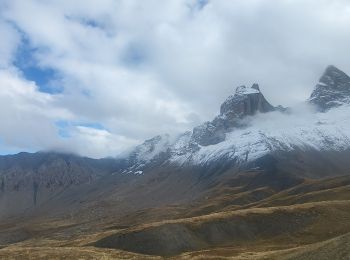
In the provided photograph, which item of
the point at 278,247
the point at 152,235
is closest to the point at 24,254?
the point at 152,235

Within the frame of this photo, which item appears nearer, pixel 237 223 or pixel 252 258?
pixel 252 258

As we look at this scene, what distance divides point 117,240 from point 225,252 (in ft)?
119

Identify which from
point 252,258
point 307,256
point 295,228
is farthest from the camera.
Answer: point 295,228

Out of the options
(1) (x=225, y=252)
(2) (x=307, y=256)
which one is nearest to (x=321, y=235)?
(1) (x=225, y=252)

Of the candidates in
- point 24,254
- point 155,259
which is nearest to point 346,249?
point 155,259

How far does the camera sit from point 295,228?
139000 mm

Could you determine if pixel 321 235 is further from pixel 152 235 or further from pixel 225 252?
pixel 152 235

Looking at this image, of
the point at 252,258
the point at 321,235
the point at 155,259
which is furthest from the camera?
the point at 321,235

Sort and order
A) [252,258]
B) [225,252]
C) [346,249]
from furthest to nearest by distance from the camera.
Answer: [225,252]
[252,258]
[346,249]

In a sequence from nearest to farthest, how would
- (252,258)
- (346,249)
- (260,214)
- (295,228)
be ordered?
(346,249), (252,258), (295,228), (260,214)

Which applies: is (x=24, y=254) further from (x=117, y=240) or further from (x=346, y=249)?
(x=346, y=249)

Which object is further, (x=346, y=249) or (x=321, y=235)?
(x=321, y=235)

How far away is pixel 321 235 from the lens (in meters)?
129

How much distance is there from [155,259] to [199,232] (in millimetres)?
43451
